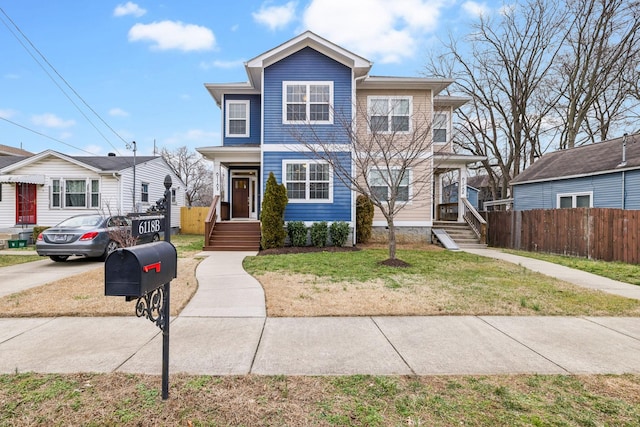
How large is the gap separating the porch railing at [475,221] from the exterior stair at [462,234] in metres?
0.19

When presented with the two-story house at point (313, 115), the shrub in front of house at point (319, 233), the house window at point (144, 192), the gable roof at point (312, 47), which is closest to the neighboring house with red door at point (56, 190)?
the house window at point (144, 192)

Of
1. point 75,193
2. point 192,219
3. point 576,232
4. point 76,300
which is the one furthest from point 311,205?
point 75,193

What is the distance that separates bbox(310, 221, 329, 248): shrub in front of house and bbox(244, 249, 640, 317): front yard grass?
10.1 ft

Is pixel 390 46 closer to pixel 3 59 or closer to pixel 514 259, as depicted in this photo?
pixel 514 259

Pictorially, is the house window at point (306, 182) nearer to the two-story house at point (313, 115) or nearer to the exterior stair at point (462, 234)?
the two-story house at point (313, 115)

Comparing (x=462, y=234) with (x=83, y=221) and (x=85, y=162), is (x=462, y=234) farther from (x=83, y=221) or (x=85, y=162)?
(x=85, y=162)

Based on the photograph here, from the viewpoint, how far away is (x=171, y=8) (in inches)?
512

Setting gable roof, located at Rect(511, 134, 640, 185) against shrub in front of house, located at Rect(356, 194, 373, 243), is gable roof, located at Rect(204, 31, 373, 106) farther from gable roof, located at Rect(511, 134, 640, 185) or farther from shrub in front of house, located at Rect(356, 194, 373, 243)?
gable roof, located at Rect(511, 134, 640, 185)

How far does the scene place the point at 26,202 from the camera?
1697 centimetres

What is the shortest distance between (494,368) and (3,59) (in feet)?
72.2

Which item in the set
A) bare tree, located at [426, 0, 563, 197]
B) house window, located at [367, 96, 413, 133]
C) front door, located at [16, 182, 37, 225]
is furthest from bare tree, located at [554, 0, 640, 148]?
front door, located at [16, 182, 37, 225]

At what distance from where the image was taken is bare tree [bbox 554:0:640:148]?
61.4 feet

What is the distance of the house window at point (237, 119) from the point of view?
14.5 meters

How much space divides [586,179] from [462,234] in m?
5.96
